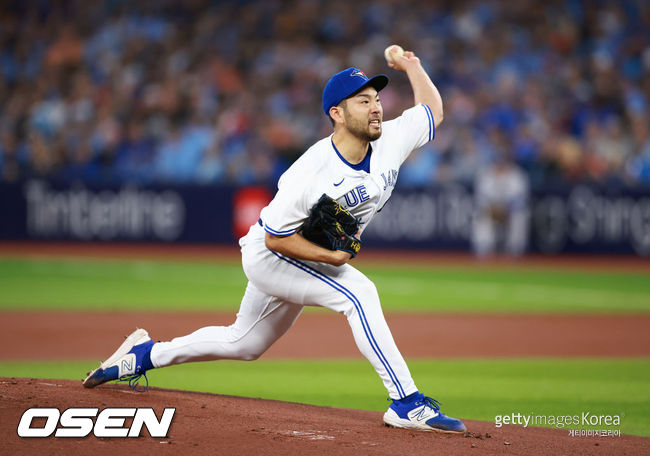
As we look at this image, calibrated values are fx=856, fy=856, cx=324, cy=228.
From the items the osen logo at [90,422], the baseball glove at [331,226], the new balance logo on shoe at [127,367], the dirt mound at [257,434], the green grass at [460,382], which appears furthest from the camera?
the green grass at [460,382]

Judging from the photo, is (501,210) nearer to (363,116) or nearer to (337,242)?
(363,116)

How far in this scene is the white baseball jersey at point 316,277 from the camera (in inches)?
200

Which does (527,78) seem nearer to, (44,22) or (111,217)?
(111,217)

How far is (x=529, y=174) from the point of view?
19500 mm

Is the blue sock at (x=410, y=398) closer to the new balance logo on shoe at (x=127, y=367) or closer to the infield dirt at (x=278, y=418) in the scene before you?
the infield dirt at (x=278, y=418)

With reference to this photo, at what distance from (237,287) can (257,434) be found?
33.2ft

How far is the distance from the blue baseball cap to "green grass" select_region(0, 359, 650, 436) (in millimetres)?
2515

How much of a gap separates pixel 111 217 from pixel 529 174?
9.69m

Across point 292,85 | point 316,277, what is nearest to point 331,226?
point 316,277

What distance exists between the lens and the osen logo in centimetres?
468

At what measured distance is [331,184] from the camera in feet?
16.9

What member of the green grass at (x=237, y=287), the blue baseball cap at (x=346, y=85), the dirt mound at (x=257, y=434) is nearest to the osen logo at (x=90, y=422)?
the dirt mound at (x=257, y=434)

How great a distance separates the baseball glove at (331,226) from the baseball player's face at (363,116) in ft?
1.57

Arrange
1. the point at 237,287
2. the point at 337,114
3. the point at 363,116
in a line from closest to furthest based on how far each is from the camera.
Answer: the point at 363,116 → the point at 337,114 → the point at 237,287
